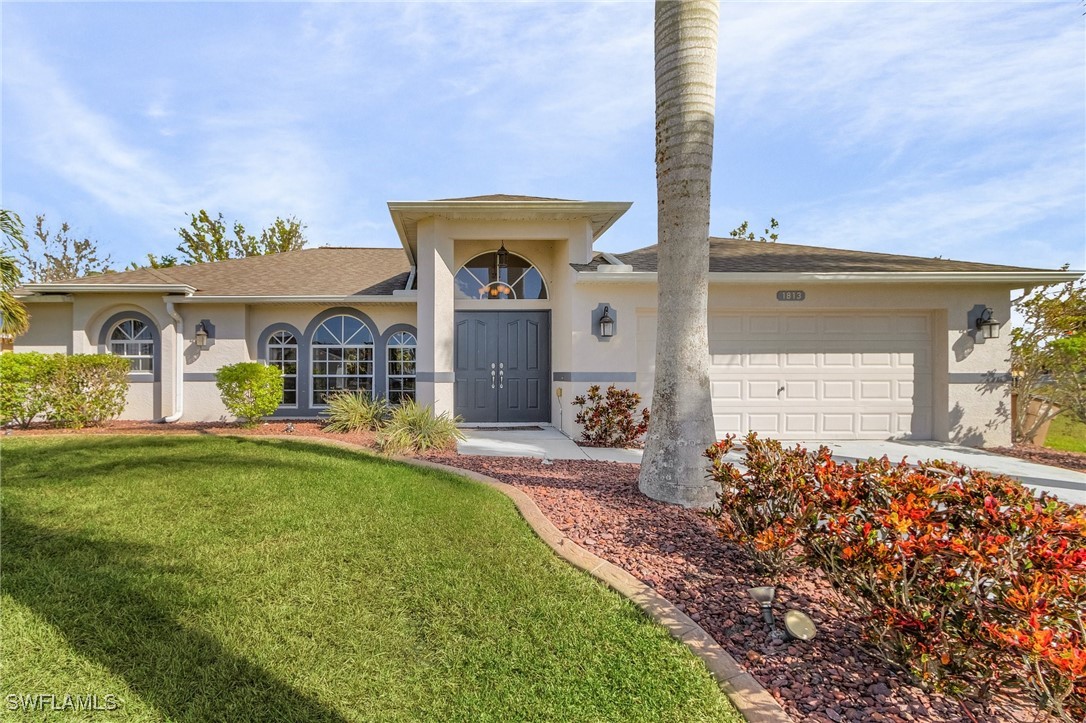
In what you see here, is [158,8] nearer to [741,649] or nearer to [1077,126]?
[741,649]

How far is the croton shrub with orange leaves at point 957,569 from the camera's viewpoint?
6.33ft

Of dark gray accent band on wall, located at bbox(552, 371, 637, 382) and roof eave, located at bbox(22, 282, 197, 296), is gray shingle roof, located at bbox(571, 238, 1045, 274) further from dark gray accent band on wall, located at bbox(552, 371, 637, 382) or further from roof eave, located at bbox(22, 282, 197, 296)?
roof eave, located at bbox(22, 282, 197, 296)

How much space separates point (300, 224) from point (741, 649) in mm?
31491

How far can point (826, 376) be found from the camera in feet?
30.9

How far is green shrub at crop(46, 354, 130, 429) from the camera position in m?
9.91

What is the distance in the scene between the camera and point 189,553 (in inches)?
142

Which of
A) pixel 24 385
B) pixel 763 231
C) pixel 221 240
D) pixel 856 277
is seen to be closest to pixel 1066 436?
pixel 856 277

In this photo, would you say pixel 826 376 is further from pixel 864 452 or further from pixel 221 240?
pixel 221 240

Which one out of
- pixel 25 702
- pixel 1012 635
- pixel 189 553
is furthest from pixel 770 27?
pixel 25 702

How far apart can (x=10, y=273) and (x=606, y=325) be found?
40.0 feet

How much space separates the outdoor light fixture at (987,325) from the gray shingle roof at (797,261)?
87 cm

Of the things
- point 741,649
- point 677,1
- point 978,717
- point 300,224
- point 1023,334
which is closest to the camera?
point 978,717

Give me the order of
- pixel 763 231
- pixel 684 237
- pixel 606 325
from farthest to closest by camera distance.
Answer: pixel 763 231, pixel 606 325, pixel 684 237

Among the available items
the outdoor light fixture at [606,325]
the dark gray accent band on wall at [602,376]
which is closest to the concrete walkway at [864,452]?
the dark gray accent band on wall at [602,376]
